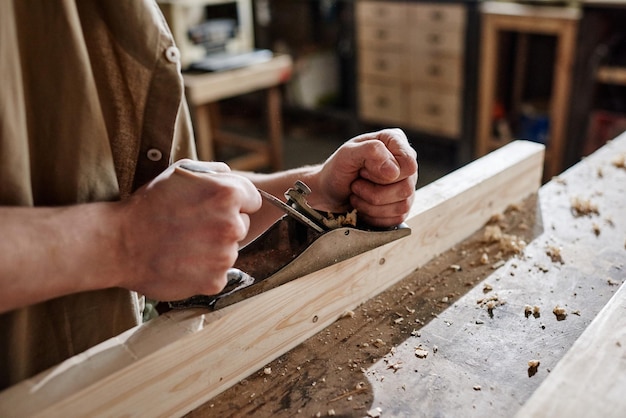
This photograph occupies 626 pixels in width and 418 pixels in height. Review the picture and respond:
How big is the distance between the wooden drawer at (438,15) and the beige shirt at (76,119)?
9.47ft

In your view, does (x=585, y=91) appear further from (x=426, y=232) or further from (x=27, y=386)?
(x=27, y=386)

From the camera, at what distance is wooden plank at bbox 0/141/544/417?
0.67m

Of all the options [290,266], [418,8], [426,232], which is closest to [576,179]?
[426,232]

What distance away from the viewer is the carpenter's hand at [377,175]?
0.96 meters

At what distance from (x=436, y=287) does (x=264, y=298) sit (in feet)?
1.17

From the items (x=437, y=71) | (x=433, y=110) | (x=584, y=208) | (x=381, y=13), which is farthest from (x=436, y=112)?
(x=584, y=208)

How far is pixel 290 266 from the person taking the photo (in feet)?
2.83

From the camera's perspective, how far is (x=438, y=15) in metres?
3.43

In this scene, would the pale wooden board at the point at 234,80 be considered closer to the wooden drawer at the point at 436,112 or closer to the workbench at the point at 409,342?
the wooden drawer at the point at 436,112

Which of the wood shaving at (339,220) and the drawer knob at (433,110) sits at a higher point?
the wood shaving at (339,220)

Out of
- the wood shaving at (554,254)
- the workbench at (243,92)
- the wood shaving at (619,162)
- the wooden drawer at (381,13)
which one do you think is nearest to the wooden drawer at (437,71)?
the wooden drawer at (381,13)

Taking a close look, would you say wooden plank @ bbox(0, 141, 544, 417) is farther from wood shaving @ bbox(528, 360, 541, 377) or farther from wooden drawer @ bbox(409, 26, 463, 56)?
wooden drawer @ bbox(409, 26, 463, 56)

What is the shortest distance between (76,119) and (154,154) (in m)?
0.13

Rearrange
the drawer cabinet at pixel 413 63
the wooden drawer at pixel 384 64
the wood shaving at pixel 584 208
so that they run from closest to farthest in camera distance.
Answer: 1. the wood shaving at pixel 584 208
2. the drawer cabinet at pixel 413 63
3. the wooden drawer at pixel 384 64
